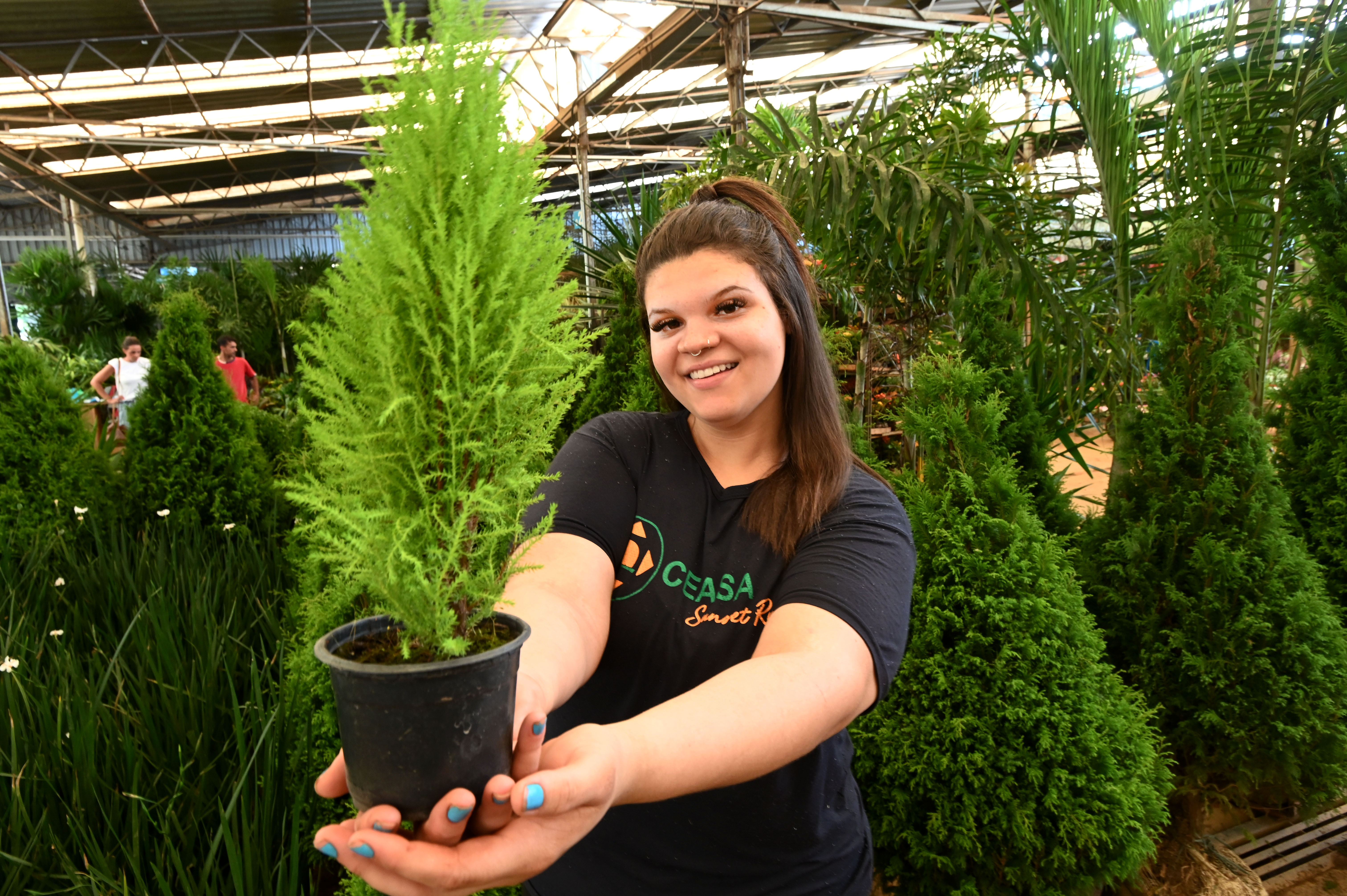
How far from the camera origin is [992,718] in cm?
169

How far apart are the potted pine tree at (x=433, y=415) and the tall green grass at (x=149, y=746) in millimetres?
836

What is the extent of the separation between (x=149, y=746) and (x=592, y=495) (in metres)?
1.20

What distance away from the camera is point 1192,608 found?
6.99 ft

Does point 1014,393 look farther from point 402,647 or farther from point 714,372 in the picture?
point 402,647

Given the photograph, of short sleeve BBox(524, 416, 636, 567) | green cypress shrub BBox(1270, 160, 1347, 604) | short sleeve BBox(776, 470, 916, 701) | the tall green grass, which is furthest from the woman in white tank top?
green cypress shrub BBox(1270, 160, 1347, 604)

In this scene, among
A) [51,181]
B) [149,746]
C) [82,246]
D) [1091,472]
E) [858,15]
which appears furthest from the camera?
[82,246]

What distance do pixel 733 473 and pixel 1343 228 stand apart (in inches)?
115

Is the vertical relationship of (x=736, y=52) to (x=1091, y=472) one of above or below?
above

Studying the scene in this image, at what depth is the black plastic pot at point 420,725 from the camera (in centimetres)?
65

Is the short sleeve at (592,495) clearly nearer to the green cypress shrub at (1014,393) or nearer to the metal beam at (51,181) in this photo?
the green cypress shrub at (1014,393)

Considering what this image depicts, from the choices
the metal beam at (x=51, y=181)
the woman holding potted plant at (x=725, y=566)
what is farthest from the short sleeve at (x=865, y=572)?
the metal beam at (x=51, y=181)

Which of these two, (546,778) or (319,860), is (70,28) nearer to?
(319,860)

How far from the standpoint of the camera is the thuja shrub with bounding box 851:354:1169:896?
167 centimetres

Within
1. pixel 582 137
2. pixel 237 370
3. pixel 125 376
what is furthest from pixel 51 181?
pixel 237 370
